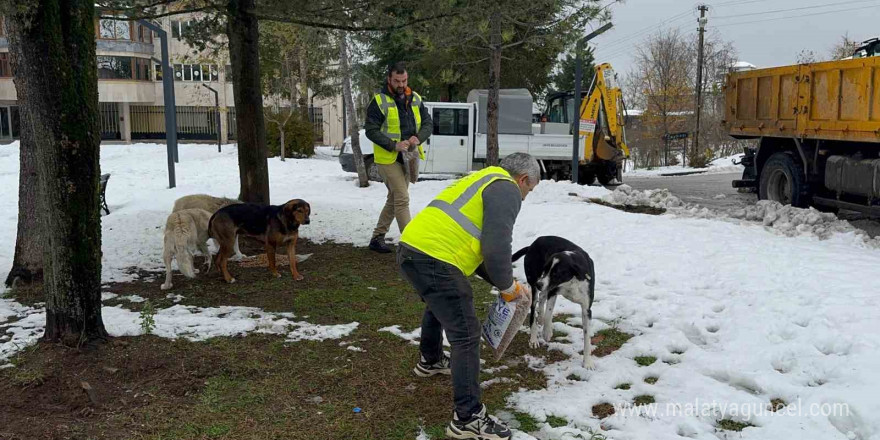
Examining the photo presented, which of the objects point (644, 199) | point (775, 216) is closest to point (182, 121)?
point (644, 199)

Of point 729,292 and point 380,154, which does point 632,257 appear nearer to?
point 729,292

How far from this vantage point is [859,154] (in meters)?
9.77

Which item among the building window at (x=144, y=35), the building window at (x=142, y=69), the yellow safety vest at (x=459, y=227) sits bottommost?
the yellow safety vest at (x=459, y=227)

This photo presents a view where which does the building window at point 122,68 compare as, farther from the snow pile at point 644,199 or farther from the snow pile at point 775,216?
the snow pile at point 775,216

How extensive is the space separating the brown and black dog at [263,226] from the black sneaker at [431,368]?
9.46 feet

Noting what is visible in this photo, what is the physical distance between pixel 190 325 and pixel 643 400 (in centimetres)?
340

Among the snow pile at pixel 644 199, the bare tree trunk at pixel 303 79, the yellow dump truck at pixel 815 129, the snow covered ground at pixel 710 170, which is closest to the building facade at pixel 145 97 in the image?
the bare tree trunk at pixel 303 79

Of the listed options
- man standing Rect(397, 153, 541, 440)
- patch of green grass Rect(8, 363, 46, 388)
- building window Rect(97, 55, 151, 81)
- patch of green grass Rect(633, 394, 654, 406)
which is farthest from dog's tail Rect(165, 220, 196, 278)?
building window Rect(97, 55, 151, 81)

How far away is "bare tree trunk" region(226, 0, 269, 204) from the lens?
8.45 m

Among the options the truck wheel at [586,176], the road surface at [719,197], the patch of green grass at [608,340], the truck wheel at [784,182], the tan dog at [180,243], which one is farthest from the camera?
the truck wheel at [586,176]

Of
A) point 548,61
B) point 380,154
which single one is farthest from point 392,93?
point 548,61

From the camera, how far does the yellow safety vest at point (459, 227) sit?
139 inches

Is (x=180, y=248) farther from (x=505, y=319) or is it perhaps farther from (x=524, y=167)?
(x=524, y=167)

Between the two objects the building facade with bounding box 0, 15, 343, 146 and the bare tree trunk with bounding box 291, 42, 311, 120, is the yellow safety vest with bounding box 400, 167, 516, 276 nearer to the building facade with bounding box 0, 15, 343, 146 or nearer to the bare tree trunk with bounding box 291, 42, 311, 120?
the bare tree trunk with bounding box 291, 42, 311, 120
